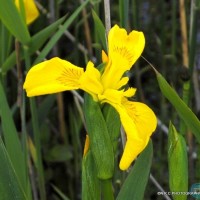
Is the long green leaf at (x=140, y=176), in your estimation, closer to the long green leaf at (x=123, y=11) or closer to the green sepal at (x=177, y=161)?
the green sepal at (x=177, y=161)

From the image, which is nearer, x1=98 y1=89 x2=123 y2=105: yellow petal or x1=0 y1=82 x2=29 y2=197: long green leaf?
x1=98 y1=89 x2=123 y2=105: yellow petal

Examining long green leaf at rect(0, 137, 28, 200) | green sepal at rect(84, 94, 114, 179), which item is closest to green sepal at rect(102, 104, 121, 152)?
green sepal at rect(84, 94, 114, 179)

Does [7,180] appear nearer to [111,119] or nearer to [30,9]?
[111,119]

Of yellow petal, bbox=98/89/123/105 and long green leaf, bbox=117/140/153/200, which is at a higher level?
yellow petal, bbox=98/89/123/105

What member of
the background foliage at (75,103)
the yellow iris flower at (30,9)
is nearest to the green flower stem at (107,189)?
the background foliage at (75,103)

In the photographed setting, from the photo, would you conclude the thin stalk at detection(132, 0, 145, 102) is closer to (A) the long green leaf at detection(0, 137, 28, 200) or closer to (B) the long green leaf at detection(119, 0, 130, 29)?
(B) the long green leaf at detection(119, 0, 130, 29)

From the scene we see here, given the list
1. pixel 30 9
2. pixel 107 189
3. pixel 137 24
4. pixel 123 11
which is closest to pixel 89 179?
pixel 107 189
